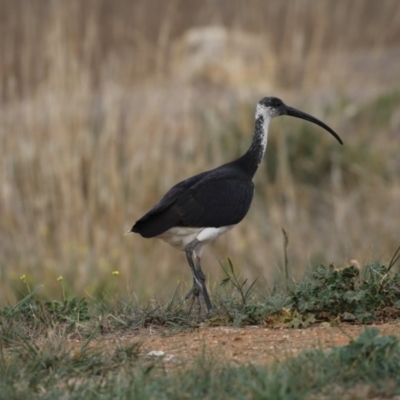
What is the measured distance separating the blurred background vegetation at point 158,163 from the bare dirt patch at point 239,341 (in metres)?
3.40

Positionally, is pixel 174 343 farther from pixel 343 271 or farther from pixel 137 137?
pixel 137 137

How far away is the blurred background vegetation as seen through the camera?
9.20m

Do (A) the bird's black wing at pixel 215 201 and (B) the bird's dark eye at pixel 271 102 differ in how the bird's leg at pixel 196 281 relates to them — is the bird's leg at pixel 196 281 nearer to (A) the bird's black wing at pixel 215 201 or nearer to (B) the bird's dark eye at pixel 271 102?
(A) the bird's black wing at pixel 215 201

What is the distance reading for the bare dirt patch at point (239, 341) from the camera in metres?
4.24

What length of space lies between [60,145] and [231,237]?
1.88m

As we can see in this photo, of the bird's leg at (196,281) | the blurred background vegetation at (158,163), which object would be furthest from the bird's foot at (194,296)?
the blurred background vegetation at (158,163)

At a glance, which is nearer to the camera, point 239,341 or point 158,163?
point 239,341

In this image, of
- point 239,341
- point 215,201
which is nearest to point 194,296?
point 215,201

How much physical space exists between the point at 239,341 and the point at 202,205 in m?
1.32

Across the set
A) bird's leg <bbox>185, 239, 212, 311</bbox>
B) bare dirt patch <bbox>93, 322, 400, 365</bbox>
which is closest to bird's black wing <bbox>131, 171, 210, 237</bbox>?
bird's leg <bbox>185, 239, 212, 311</bbox>

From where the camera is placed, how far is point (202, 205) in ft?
18.8

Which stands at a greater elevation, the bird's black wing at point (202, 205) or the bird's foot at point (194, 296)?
the bird's black wing at point (202, 205)

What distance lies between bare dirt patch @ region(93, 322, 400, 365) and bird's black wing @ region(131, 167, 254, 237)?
876 mm

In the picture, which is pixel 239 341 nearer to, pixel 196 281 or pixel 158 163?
pixel 196 281
